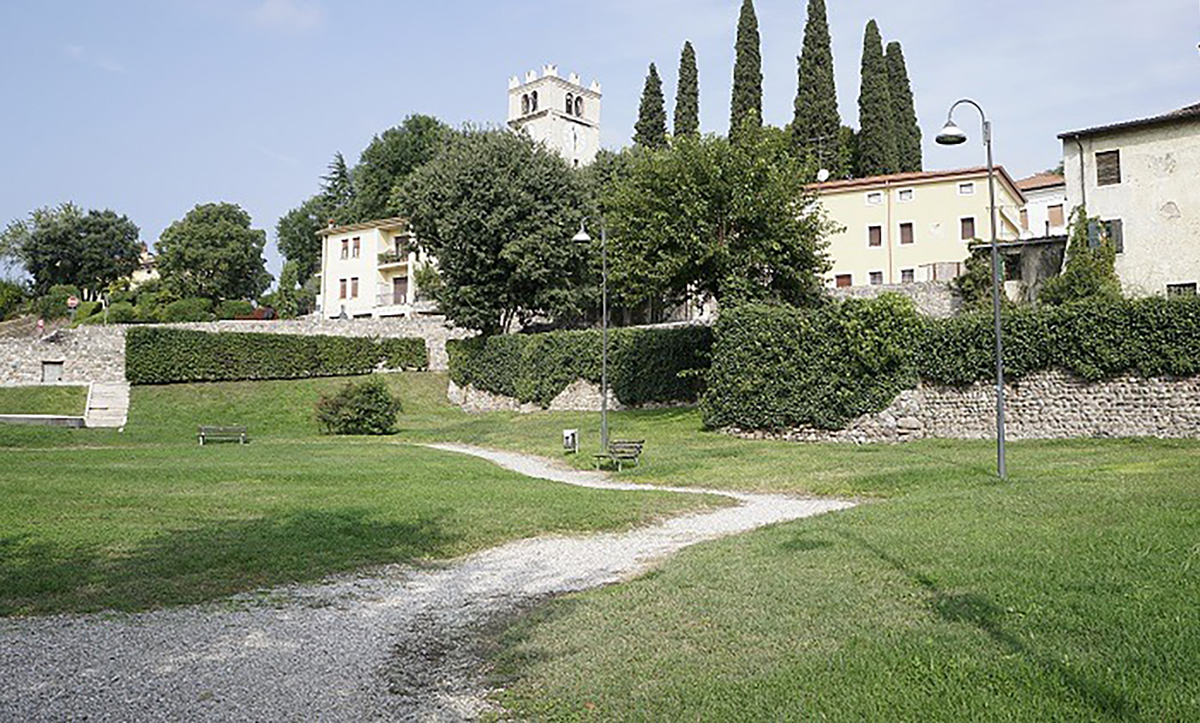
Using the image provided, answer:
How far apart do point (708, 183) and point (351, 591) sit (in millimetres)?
25403

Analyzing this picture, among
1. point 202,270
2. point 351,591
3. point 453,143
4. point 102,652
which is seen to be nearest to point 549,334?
point 453,143

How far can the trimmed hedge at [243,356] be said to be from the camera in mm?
43719

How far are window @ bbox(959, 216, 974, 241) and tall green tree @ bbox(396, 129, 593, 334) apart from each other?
22.9 m

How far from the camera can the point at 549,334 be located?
143 feet

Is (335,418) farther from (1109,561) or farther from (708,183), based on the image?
(1109,561)

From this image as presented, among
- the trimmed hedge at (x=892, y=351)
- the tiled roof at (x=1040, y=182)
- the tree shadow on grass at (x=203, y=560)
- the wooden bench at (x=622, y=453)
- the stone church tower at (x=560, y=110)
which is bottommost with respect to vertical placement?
the tree shadow on grass at (x=203, y=560)

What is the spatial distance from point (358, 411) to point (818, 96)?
43728 millimetres

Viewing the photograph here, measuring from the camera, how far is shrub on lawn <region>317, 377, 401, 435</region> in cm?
3578

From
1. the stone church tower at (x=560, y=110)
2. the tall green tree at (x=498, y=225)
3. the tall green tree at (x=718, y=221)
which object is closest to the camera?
the tall green tree at (x=718, y=221)

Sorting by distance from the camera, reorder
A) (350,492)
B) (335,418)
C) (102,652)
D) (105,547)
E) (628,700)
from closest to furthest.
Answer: (628,700) < (102,652) < (105,547) < (350,492) < (335,418)

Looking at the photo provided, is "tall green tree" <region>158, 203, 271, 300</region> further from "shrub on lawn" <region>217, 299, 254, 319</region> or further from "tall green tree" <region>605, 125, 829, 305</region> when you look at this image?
"tall green tree" <region>605, 125, 829, 305</region>

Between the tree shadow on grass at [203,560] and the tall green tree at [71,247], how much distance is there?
249 feet

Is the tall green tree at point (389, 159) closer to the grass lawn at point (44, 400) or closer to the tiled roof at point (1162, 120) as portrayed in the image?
the grass lawn at point (44, 400)

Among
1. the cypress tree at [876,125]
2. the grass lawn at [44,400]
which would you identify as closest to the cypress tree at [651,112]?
the cypress tree at [876,125]
